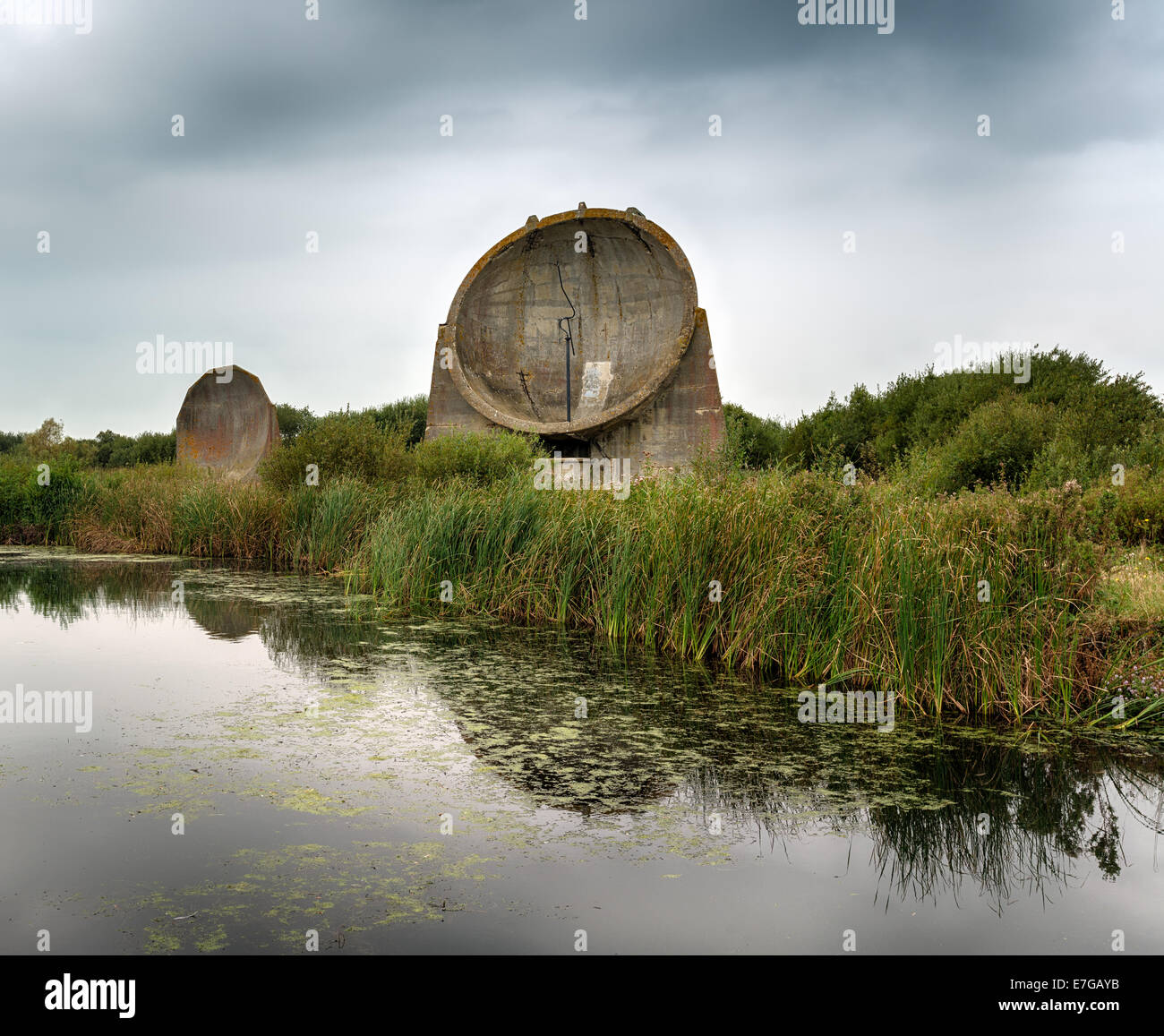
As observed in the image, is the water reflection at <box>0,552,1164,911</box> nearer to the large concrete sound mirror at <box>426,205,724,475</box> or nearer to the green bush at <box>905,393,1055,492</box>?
the large concrete sound mirror at <box>426,205,724,475</box>

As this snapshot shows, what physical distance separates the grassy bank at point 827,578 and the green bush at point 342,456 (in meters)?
3.17

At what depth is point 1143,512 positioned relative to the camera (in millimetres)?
11414

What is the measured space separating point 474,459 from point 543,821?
992 cm

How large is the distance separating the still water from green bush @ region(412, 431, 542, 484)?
6776 mm

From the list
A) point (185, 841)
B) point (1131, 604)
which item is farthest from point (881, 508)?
point (185, 841)

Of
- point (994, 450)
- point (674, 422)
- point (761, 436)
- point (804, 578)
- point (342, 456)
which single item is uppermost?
point (761, 436)

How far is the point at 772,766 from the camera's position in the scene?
15.3 ft

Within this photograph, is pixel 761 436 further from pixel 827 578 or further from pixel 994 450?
Result: pixel 827 578

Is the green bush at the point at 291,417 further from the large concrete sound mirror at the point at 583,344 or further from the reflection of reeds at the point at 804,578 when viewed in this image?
the reflection of reeds at the point at 804,578

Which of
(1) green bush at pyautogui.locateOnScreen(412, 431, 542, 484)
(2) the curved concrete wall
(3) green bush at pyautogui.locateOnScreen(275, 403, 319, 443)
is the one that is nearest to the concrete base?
(1) green bush at pyautogui.locateOnScreen(412, 431, 542, 484)

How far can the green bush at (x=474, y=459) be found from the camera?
13.3 m

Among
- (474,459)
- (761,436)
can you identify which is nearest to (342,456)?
(474,459)

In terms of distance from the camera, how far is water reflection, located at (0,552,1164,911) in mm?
3719
